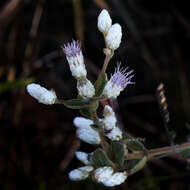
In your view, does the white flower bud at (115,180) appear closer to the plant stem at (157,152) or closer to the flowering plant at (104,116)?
the flowering plant at (104,116)

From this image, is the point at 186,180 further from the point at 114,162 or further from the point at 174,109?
the point at 114,162

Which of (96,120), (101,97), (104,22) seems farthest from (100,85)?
(104,22)

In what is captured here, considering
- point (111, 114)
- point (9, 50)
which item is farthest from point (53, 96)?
point (9, 50)

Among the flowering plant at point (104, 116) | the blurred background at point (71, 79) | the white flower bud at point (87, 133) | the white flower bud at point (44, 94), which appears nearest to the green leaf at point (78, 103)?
the flowering plant at point (104, 116)

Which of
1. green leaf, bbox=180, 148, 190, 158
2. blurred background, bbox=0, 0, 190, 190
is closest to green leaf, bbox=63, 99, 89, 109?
green leaf, bbox=180, 148, 190, 158

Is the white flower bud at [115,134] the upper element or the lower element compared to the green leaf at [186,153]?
upper

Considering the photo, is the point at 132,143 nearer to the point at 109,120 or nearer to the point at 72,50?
the point at 109,120

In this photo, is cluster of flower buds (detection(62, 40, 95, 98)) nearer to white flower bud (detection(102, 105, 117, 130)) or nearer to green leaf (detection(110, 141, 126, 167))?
white flower bud (detection(102, 105, 117, 130))
